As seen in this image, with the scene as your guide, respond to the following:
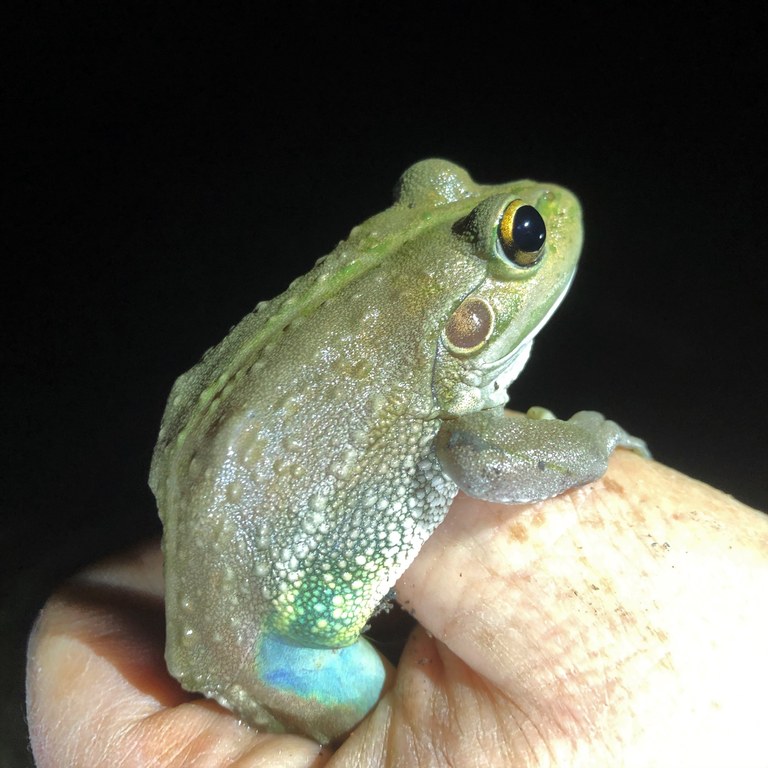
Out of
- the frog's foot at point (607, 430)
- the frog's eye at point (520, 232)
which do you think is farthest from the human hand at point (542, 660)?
the frog's eye at point (520, 232)

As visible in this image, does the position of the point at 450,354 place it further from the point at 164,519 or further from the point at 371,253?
the point at 164,519

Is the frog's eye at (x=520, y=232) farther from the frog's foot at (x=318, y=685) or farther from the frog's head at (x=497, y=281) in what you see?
the frog's foot at (x=318, y=685)

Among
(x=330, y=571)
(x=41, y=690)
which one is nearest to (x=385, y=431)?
(x=330, y=571)

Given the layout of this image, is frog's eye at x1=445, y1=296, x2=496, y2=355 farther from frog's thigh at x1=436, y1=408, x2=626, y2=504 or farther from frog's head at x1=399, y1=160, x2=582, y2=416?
frog's thigh at x1=436, y1=408, x2=626, y2=504

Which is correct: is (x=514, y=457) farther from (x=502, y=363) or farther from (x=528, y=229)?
(x=528, y=229)

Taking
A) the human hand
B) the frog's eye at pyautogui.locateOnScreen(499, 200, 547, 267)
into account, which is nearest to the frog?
the frog's eye at pyautogui.locateOnScreen(499, 200, 547, 267)

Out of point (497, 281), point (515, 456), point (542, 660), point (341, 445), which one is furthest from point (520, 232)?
point (542, 660)

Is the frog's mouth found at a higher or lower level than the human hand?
higher
